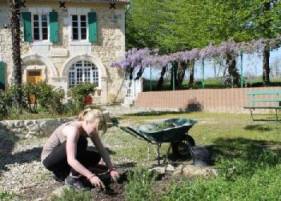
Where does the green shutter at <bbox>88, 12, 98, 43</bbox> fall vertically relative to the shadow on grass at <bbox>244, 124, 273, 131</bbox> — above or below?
above

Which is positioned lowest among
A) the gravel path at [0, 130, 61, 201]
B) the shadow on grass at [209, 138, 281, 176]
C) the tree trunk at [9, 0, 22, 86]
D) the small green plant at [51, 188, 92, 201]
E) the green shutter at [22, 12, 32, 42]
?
the gravel path at [0, 130, 61, 201]

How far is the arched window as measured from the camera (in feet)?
104

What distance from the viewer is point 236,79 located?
24.4 metres

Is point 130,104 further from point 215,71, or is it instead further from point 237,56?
point 237,56

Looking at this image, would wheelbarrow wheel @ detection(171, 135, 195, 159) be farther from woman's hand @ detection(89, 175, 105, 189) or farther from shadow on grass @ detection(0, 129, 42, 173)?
woman's hand @ detection(89, 175, 105, 189)

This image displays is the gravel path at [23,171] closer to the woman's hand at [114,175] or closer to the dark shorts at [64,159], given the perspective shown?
the dark shorts at [64,159]

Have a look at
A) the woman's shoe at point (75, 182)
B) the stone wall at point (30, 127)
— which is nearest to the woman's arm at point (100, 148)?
the woman's shoe at point (75, 182)

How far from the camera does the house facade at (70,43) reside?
30.9 metres

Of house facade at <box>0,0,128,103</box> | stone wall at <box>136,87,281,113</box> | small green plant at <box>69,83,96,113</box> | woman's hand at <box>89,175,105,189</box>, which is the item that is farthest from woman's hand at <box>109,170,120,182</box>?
house facade at <box>0,0,128,103</box>

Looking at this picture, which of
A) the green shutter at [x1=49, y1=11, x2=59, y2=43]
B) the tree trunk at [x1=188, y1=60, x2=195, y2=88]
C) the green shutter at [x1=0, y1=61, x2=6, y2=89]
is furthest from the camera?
the green shutter at [x1=49, y1=11, x2=59, y2=43]

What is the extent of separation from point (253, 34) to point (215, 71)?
566cm

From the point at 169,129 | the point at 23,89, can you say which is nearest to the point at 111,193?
the point at 169,129

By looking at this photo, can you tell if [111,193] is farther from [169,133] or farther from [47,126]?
[47,126]

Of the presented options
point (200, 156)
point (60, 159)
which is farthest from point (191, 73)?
point (60, 159)
